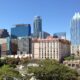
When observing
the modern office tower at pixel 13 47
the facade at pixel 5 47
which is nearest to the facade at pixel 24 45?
the modern office tower at pixel 13 47

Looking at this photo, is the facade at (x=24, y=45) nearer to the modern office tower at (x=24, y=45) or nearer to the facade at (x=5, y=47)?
the modern office tower at (x=24, y=45)

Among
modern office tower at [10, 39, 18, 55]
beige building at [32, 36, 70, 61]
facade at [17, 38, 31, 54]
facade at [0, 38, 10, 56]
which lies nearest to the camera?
beige building at [32, 36, 70, 61]

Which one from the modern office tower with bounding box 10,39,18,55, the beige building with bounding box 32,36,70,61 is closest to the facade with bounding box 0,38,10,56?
the modern office tower with bounding box 10,39,18,55

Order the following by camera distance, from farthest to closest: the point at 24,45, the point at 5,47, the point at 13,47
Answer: the point at 24,45, the point at 13,47, the point at 5,47

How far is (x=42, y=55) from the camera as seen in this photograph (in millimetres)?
122812

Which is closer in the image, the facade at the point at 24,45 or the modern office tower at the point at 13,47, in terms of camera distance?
the modern office tower at the point at 13,47

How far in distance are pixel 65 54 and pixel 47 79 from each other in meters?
87.2

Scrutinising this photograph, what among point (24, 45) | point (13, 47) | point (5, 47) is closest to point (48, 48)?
point (5, 47)

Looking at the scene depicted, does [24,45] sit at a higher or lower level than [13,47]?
higher

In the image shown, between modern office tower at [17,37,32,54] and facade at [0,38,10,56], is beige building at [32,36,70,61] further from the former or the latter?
modern office tower at [17,37,32,54]

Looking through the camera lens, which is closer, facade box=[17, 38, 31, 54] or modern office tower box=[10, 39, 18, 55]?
modern office tower box=[10, 39, 18, 55]

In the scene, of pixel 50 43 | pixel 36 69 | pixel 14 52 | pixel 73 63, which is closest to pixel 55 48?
pixel 50 43

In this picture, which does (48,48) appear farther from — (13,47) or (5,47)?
(13,47)

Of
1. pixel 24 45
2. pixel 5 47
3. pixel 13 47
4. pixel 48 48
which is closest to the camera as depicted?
pixel 48 48
